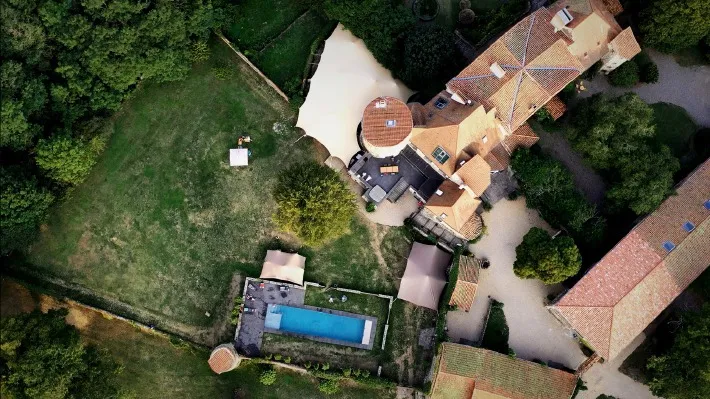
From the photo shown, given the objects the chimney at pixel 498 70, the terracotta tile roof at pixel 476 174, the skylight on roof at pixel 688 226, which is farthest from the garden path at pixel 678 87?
the terracotta tile roof at pixel 476 174

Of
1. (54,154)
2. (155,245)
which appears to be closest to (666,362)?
(155,245)

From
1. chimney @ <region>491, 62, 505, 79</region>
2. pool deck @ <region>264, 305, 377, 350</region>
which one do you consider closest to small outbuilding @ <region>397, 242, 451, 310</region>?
pool deck @ <region>264, 305, 377, 350</region>

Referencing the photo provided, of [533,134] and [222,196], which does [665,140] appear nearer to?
[533,134]

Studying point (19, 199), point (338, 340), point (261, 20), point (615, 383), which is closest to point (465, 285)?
point (338, 340)

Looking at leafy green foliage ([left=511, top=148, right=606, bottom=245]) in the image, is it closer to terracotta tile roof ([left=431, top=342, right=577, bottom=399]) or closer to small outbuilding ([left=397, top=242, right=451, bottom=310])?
small outbuilding ([left=397, top=242, right=451, bottom=310])

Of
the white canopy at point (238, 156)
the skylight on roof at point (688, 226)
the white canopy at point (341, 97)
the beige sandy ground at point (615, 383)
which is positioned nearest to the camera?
the skylight on roof at point (688, 226)

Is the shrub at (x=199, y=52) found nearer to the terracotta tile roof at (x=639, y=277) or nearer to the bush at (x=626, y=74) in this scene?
the bush at (x=626, y=74)
